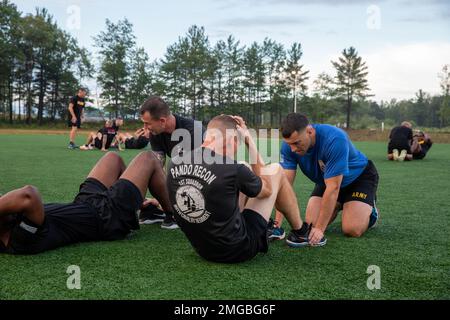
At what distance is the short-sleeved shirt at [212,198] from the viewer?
3.44 m

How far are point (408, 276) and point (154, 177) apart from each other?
8.82 feet

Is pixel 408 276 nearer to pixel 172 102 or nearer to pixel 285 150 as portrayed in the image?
pixel 285 150

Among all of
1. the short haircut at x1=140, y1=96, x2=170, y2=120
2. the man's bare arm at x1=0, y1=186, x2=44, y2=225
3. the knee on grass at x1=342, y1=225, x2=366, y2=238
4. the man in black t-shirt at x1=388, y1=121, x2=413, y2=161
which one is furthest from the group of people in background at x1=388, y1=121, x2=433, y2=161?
the man's bare arm at x1=0, y1=186, x2=44, y2=225

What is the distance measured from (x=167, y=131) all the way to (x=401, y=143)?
11.9 metres

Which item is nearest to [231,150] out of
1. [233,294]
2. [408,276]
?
[233,294]

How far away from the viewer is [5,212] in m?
3.57

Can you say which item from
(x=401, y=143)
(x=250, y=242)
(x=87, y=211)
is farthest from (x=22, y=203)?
(x=401, y=143)

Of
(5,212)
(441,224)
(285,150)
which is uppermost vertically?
(285,150)

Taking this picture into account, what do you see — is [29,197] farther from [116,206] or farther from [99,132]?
[99,132]

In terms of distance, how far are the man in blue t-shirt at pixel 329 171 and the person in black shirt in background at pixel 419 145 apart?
11943 millimetres

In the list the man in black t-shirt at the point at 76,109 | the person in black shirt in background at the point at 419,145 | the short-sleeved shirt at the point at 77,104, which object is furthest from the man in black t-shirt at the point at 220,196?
the short-sleeved shirt at the point at 77,104

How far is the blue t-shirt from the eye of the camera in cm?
471

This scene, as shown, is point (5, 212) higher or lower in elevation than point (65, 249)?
higher

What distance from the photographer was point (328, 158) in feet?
15.7
